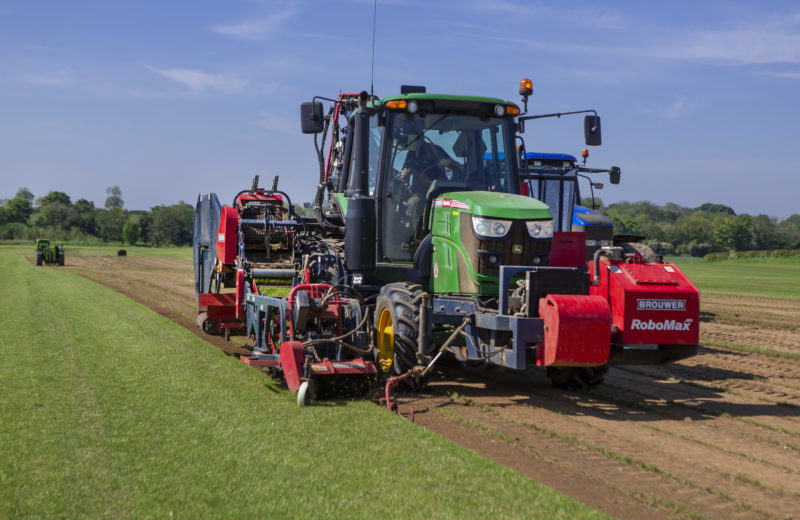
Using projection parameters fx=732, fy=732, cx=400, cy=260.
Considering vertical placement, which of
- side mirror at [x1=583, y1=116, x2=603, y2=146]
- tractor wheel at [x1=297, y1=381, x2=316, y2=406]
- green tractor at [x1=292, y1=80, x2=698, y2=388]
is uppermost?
side mirror at [x1=583, y1=116, x2=603, y2=146]

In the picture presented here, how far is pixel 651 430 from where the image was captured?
20.2 feet

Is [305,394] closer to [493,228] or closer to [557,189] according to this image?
[493,228]

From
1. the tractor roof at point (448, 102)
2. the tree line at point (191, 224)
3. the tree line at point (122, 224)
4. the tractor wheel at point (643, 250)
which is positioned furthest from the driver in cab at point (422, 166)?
the tree line at point (122, 224)

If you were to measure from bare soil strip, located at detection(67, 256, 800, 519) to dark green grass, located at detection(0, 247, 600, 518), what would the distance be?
493 mm

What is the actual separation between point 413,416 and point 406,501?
209 centimetres

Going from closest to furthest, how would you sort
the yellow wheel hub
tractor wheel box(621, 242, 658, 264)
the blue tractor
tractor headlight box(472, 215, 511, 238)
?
tractor headlight box(472, 215, 511, 238), the yellow wheel hub, tractor wheel box(621, 242, 658, 264), the blue tractor

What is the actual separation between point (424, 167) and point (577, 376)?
275cm

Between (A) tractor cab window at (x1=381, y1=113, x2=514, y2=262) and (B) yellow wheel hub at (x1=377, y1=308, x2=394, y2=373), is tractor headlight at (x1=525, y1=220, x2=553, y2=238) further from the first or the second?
(B) yellow wheel hub at (x1=377, y1=308, x2=394, y2=373)

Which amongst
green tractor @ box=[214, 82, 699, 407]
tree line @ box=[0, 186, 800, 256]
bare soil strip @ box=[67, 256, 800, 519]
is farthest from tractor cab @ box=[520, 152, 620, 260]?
tree line @ box=[0, 186, 800, 256]

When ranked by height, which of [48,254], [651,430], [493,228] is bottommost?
[651,430]

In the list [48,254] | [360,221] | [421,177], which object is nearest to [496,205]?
[421,177]

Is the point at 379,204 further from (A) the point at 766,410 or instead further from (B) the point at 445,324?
(A) the point at 766,410

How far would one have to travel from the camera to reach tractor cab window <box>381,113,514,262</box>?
7.85 m

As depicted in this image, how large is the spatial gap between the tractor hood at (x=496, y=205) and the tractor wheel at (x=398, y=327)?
0.93 metres
